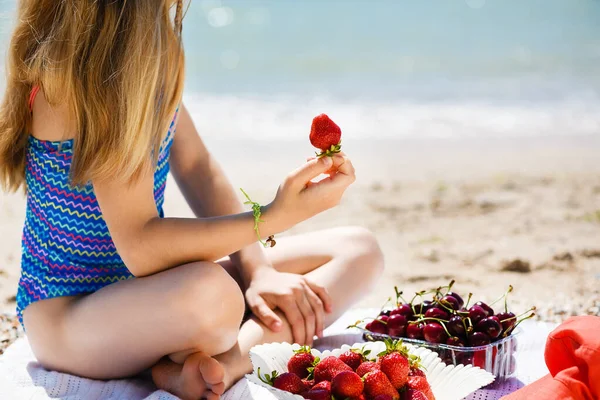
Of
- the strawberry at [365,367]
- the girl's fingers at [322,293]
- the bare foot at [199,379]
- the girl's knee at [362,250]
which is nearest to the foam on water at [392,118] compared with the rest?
the girl's knee at [362,250]

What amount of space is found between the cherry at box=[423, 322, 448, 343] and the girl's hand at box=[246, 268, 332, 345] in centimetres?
39

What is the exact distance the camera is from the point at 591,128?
27.9 feet

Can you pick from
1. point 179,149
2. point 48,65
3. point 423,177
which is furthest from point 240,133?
point 48,65

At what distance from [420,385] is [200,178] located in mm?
1200

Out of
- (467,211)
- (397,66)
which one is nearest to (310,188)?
(467,211)

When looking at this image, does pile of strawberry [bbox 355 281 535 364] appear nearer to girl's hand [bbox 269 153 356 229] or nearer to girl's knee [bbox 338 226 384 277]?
girl's knee [bbox 338 226 384 277]

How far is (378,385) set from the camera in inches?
65.2

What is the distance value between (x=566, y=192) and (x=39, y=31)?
507cm

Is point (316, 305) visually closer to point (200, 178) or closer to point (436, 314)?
point (436, 314)

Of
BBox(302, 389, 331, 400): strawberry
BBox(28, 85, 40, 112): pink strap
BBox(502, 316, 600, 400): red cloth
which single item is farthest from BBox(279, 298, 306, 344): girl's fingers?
BBox(28, 85, 40, 112): pink strap

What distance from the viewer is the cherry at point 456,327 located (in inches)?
84.0

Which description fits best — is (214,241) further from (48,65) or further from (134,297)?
(48,65)

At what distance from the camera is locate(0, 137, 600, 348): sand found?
4082 millimetres

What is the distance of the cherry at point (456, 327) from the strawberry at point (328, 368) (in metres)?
0.51
